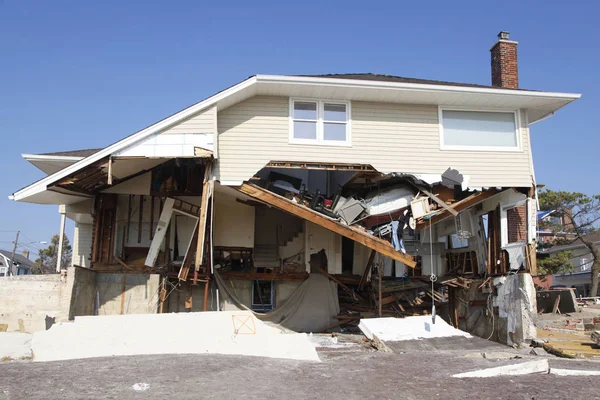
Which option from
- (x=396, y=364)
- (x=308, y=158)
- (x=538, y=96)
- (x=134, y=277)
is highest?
(x=538, y=96)

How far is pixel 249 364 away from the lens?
11.0m

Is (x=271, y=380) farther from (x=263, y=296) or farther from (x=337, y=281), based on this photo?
(x=337, y=281)

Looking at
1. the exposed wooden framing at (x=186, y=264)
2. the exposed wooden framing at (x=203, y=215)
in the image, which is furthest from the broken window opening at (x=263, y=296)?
the exposed wooden framing at (x=203, y=215)

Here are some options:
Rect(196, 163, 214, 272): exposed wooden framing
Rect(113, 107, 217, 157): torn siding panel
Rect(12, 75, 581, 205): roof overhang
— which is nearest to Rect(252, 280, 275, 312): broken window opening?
Rect(196, 163, 214, 272): exposed wooden framing

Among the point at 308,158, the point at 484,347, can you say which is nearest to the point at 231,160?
the point at 308,158

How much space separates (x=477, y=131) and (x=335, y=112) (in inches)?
167

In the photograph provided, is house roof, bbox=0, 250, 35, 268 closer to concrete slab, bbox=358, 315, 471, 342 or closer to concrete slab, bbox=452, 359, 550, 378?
concrete slab, bbox=358, 315, 471, 342

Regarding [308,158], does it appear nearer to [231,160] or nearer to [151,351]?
[231,160]

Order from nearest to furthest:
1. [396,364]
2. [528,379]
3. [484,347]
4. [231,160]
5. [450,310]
A: [528,379]
[396,364]
[484,347]
[231,160]
[450,310]

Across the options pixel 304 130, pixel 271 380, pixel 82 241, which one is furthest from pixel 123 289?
pixel 271 380

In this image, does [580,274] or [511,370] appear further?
[580,274]

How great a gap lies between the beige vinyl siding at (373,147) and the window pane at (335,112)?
306 millimetres

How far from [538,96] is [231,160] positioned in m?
8.84

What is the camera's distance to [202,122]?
50.6 feet
